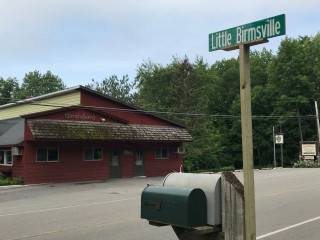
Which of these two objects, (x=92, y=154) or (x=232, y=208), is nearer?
(x=232, y=208)

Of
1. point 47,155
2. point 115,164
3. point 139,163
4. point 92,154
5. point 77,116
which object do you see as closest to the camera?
point 47,155

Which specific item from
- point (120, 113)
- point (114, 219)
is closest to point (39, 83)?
point (120, 113)

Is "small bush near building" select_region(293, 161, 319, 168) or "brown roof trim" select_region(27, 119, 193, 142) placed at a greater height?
"brown roof trim" select_region(27, 119, 193, 142)

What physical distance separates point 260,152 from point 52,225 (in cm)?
5358

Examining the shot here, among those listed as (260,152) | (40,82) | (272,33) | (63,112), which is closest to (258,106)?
(260,152)

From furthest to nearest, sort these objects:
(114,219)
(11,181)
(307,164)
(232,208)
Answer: (307,164)
(11,181)
(114,219)
(232,208)

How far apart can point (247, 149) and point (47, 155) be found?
21641mm

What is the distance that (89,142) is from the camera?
25859 millimetres

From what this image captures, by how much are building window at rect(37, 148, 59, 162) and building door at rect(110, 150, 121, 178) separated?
14.9ft

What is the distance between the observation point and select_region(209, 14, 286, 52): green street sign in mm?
4145

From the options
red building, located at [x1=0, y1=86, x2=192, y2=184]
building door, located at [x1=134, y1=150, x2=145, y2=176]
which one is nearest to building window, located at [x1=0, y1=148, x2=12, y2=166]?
red building, located at [x1=0, y1=86, x2=192, y2=184]

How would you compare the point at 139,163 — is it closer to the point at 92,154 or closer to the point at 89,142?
the point at 92,154

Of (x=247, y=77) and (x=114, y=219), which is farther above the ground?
(x=247, y=77)

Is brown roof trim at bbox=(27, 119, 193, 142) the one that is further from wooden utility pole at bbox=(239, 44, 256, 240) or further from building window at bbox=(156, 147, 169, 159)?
wooden utility pole at bbox=(239, 44, 256, 240)
